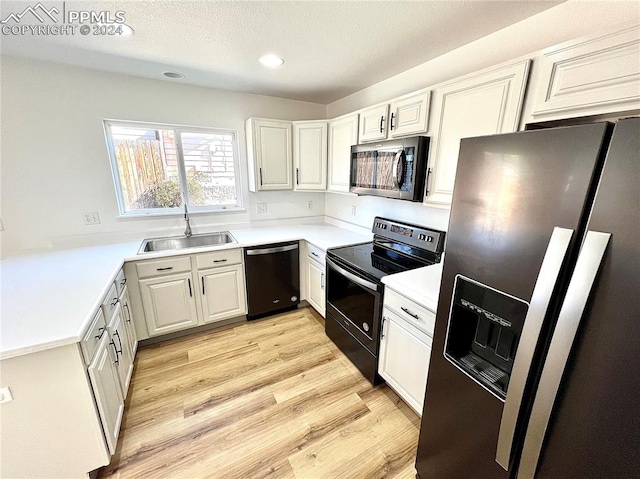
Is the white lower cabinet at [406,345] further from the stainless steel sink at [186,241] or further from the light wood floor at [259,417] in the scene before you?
the stainless steel sink at [186,241]

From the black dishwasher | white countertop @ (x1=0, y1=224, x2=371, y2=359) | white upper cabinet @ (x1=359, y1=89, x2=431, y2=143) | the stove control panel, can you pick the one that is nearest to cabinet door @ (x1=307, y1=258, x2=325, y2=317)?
the black dishwasher

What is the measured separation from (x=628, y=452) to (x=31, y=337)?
204 cm

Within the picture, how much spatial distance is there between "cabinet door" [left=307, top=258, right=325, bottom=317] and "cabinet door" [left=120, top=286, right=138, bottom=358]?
1618mm

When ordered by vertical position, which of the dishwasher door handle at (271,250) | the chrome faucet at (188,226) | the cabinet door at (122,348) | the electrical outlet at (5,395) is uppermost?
the chrome faucet at (188,226)

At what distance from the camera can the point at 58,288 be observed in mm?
1530

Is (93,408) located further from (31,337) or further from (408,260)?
(408,260)

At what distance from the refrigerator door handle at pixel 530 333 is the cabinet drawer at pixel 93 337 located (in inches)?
68.2

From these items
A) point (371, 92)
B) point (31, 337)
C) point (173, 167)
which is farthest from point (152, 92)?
point (31, 337)

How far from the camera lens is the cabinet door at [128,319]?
1.96m

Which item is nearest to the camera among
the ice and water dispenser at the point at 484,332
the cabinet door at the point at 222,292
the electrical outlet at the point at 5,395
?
the ice and water dispenser at the point at 484,332

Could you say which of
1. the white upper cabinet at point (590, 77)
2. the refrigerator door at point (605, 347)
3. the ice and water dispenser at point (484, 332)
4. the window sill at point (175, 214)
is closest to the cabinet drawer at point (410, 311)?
the ice and water dispenser at point (484, 332)

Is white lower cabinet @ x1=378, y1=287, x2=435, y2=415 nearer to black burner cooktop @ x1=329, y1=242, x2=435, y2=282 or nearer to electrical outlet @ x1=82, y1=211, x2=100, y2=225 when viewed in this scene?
black burner cooktop @ x1=329, y1=242, x2=435, y2=282

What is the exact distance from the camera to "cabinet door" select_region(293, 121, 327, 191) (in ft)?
9.02

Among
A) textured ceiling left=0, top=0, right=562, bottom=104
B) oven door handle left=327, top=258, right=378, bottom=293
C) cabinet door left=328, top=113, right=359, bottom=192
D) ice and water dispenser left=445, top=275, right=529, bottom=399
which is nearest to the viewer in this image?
ice and water dispenser left=445, top=275, right=529, bottom=399
